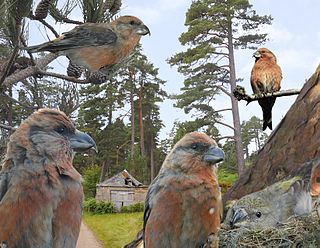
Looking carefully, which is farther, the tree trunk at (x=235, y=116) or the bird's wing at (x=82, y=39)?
the tree trunk at (x=235, y=116)

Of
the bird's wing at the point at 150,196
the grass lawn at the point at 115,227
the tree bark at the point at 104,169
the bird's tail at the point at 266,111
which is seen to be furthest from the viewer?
the tree bark at the point at 104,169

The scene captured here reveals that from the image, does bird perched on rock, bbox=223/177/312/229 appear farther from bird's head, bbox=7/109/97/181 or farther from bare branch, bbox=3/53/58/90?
bare branch, bbox=3/53/58/90

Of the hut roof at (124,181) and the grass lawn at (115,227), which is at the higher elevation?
the hut roof at (124,181)

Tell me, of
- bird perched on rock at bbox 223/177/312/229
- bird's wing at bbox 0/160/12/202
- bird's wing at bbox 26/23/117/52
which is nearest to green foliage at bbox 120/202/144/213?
bird perched on rock at bbox 223/177/312/229

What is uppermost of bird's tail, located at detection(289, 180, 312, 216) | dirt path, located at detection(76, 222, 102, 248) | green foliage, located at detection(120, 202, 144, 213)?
bird's tail, located at detection(289, 180, 312, 216)

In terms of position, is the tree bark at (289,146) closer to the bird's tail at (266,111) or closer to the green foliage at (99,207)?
the bird's tail at (266,111)

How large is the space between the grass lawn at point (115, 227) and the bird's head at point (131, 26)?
33.7ft

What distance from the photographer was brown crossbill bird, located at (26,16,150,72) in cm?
232

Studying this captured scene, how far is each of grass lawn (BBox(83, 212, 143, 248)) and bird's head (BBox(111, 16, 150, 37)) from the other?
10.3m

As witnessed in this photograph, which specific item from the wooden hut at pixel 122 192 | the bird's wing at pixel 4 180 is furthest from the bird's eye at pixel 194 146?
the wooden hut at pixel 122 192

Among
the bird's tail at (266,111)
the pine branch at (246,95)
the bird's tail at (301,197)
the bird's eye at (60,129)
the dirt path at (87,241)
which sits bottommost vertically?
the dirt path at (87,241)

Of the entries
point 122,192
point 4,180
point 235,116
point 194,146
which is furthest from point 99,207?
point 4,180

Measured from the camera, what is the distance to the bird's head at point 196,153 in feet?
5.76

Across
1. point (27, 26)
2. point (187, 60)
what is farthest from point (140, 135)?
point (27, 26)
